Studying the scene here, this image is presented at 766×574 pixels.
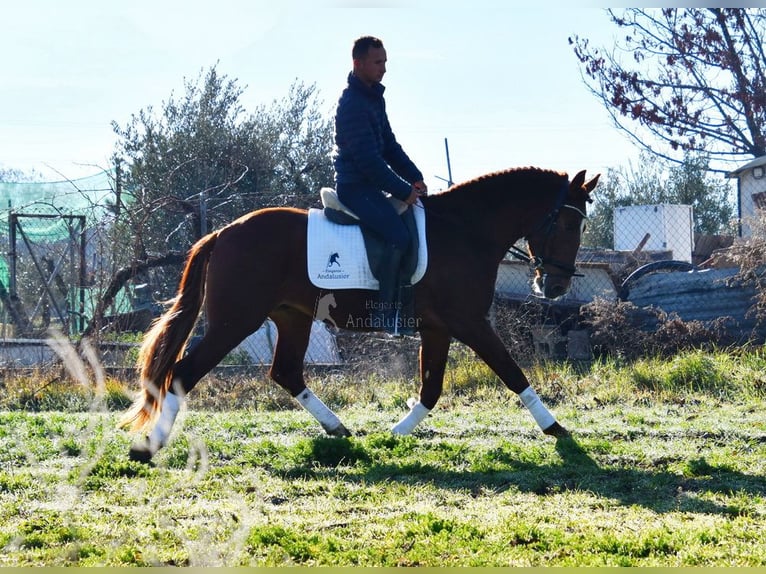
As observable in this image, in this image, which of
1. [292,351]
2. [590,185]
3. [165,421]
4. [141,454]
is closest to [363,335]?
[292,351]

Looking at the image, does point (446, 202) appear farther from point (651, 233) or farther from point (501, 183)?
point (651, 233)

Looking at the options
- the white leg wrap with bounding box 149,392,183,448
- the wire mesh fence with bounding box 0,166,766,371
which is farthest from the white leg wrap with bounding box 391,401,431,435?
the wire mesh fence with bounding box 0,166,766,371

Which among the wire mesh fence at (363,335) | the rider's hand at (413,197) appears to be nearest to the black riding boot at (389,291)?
the rider's hand at (413,197)

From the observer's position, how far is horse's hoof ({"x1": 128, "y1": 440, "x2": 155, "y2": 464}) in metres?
6.36

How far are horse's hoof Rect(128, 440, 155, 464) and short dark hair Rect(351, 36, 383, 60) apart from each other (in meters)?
3.24

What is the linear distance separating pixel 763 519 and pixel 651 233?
14.7 m

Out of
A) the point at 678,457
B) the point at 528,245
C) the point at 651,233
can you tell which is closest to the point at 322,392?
the point at 528,245

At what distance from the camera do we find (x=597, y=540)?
4191mm

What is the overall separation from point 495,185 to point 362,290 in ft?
4.62

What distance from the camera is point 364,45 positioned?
7156 millimetres

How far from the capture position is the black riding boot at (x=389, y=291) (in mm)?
7152

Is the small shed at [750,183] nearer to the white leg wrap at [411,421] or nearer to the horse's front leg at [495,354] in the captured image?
the horse's front leg at [495,354]

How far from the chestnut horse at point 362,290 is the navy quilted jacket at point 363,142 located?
17.7 inches

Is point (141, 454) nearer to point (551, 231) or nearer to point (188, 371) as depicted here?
point (188, 371)
